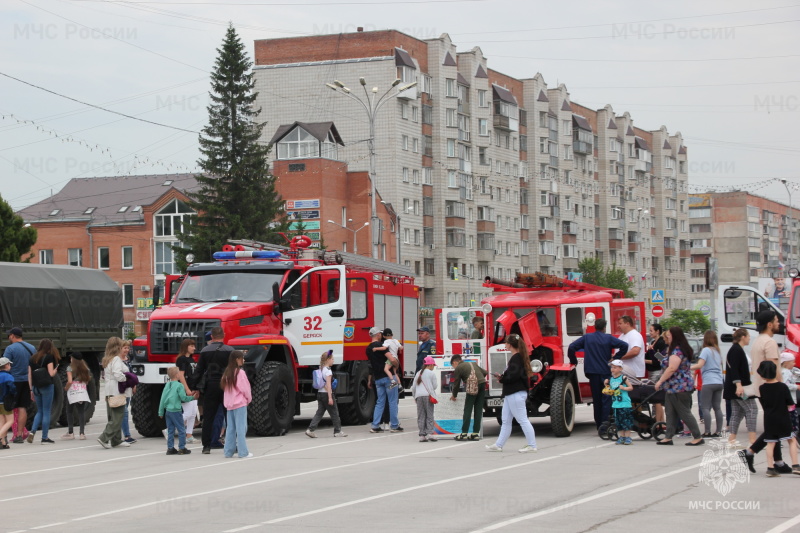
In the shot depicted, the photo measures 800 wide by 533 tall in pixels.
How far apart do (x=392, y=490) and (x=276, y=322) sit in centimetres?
894

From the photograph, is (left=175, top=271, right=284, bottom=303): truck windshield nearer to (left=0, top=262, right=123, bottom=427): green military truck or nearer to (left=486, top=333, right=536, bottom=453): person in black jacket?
(left=0, top=262, right=123, bottom=427): green military truck

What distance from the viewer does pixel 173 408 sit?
18.3m

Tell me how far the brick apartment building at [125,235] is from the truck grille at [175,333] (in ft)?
199

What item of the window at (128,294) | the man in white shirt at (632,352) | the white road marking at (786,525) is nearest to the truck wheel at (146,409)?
the man in white shirt at (632,352)

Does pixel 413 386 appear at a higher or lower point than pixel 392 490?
higher

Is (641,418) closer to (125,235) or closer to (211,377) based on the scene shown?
(211,377)

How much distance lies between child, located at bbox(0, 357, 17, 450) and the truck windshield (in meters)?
3.36

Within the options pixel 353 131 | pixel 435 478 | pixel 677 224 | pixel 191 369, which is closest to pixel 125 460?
pixel 191 369

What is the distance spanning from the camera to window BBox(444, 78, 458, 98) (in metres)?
86.8

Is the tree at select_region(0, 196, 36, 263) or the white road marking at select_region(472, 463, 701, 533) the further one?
the tree at select_region(0, 196, 36, 263)

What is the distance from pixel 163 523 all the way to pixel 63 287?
50.6ft

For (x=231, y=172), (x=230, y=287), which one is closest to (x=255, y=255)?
(x=230, y=287)

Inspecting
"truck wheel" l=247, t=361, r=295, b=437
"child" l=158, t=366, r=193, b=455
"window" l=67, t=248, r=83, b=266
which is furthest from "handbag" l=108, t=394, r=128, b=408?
"window" l=67, t=248, r=83, b=266

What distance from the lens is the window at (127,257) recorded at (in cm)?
8306
